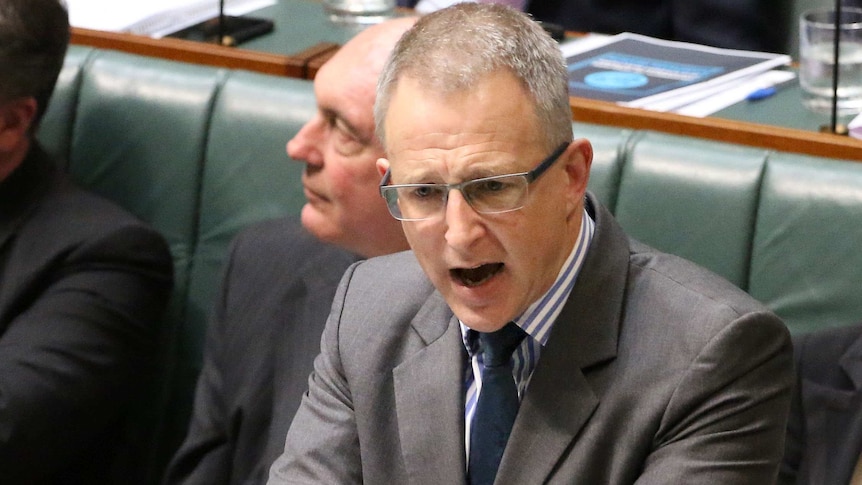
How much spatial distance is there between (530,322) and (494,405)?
4.0 inches

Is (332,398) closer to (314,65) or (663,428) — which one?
(663,428)

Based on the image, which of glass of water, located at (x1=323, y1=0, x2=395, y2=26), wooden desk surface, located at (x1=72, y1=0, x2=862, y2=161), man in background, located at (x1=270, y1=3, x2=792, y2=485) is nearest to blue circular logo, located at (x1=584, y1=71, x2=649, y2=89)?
wooden desk surface, located at (x1=72, y1=0, x2=862, y2=161)

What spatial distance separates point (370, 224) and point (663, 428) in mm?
749

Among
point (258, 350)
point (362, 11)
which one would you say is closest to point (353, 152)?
point (258, 350)

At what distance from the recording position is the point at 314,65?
2381mm

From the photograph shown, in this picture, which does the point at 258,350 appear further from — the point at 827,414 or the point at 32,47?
the point at 827,414

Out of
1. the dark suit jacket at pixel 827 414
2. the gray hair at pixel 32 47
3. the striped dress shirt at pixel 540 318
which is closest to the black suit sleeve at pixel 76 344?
the gray hair at pixel 32 47

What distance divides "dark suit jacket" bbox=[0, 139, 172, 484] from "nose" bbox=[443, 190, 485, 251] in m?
1.01

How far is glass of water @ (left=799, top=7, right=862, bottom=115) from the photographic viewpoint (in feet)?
6.84

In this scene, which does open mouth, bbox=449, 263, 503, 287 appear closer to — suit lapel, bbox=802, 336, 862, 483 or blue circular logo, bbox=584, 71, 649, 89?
suit lapel, bbox=802, 336, 862, 483

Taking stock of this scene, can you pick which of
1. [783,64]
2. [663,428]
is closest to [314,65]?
[783,64]

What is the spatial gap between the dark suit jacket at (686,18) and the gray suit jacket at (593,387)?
5.44 feet

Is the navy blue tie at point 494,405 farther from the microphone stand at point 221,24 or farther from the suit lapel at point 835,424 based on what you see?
the microphone stand at point 221,24

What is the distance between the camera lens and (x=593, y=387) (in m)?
1.37
